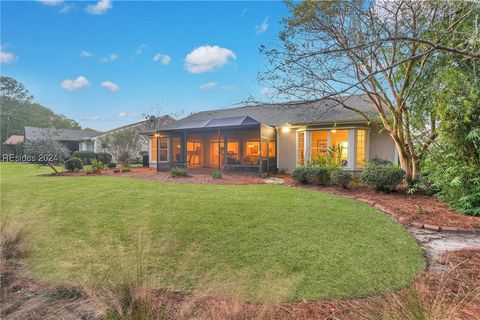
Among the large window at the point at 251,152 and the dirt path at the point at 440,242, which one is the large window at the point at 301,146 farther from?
the dirt path at the point at 440,242

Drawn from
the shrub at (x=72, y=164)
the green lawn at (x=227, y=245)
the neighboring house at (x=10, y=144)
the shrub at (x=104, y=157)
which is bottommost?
the green lawn at (x=227, y=245)

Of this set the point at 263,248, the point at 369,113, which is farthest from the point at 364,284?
→ the point at 369,113

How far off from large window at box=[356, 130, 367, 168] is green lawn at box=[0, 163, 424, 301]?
6.38 m

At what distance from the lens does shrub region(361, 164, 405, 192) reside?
8.50 m

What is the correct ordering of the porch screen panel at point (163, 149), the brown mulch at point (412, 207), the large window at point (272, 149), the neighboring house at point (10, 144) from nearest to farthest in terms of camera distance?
the brown mulch at point (412, 207)
the large window at point (272, 149)
the porch screen panel at point (163, 149)
the neighboring house at point (10, 144)

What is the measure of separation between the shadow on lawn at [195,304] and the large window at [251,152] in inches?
465

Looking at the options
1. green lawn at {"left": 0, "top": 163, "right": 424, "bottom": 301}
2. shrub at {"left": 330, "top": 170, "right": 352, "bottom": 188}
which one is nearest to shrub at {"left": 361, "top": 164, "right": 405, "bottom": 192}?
shrub at {"left": 330, "top": 170, "right": 352, "bottom": 188}

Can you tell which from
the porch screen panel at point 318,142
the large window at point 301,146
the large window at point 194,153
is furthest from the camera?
the large window at point 194,153

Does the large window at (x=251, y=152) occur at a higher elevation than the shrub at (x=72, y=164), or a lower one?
higher

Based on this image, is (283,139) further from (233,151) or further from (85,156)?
(85,156)

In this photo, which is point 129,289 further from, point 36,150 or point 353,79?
point 36,150

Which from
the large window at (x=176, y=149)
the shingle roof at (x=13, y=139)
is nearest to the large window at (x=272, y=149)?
the large window at (x=176, y=149)

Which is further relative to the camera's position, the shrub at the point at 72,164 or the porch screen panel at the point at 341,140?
the shrub at the point at 72,164

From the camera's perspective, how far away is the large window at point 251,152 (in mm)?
15164
